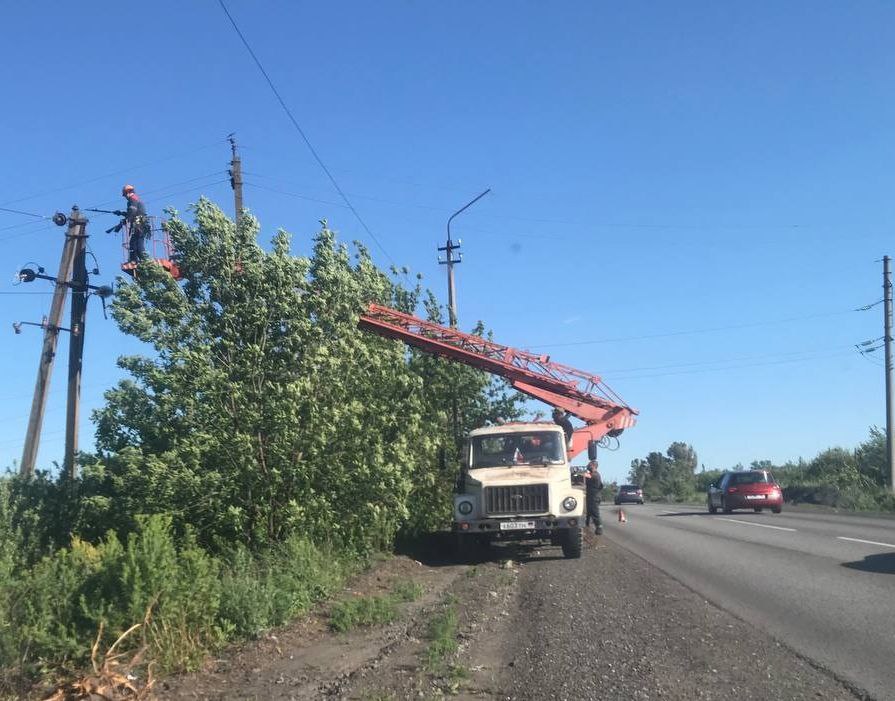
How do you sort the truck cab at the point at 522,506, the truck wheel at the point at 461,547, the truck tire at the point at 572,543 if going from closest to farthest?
the truck cab at the point at 522,506 < the truck tire at the point at 572,543 < the truck wheel at the point at 461,547

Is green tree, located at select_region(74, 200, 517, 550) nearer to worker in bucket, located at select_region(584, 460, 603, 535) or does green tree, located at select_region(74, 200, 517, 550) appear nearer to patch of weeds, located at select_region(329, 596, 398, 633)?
patch of weeds, located at select_region(329, 596, 398, 633)

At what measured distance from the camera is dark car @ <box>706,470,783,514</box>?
3006 centimetres

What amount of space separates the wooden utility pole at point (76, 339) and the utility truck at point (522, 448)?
5817mm

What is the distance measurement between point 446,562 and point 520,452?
2.59 meters

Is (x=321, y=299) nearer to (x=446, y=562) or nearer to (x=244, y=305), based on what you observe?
(x=244, y=305)

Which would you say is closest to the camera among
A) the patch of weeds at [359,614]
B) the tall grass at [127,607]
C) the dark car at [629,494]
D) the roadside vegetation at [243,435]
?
the tall grass at [127,607]

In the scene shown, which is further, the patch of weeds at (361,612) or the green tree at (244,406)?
the green tree at (244,406)

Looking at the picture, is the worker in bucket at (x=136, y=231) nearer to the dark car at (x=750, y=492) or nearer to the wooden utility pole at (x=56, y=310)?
the wooden utility pole at (x=56, y=310)

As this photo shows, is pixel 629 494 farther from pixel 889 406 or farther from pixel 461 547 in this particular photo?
pixel 461 547

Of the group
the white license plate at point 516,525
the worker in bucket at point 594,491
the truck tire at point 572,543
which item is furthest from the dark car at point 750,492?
the white license plate at point 516,525

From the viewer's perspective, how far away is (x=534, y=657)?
7.07 metres

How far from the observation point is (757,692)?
5.93m

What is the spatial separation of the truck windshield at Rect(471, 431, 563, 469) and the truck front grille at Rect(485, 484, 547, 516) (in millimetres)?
1089

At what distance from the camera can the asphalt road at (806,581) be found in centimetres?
719
